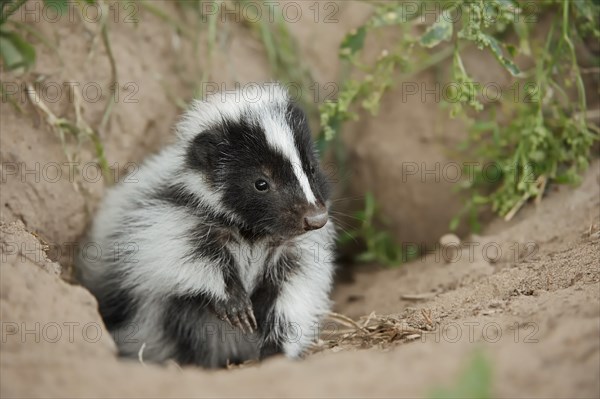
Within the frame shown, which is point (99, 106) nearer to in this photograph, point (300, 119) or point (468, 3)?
point (300, 119)

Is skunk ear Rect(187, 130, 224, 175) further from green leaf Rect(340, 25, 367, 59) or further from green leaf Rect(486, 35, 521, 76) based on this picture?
green leaf Rect(486, 35, 521, 76)

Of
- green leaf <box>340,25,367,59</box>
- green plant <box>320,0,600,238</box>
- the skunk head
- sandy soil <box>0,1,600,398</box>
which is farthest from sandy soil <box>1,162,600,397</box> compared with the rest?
green leaf <box>340,25,367,59</box>

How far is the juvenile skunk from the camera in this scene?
455cm

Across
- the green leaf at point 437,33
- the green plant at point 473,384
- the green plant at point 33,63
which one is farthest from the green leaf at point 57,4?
the green plant at point 473,384

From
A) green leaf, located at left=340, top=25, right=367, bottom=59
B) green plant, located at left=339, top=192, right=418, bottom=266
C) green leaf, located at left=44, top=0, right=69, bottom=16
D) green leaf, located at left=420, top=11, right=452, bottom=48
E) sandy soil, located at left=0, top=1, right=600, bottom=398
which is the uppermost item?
green leaf, located at left=44, top=0, right=69, bottom=16

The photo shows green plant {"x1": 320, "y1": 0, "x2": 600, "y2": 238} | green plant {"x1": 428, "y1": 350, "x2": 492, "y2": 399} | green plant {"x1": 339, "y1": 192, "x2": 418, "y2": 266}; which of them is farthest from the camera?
green plant {"x1": 339, "y1": 192, "x2": 418, "y2": 266}

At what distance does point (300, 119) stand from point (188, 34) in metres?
2.10

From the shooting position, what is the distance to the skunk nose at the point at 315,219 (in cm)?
435

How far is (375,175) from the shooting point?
7297mm

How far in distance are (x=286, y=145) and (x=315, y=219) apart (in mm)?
531

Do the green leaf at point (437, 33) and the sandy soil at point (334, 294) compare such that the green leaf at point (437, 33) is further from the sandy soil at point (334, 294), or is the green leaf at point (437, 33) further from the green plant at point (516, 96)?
the sandy soil at point (334, 294)

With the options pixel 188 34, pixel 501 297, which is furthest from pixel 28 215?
pixel 501 297

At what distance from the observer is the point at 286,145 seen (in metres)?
4.55

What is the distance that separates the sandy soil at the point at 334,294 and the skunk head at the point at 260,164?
2.95ft
